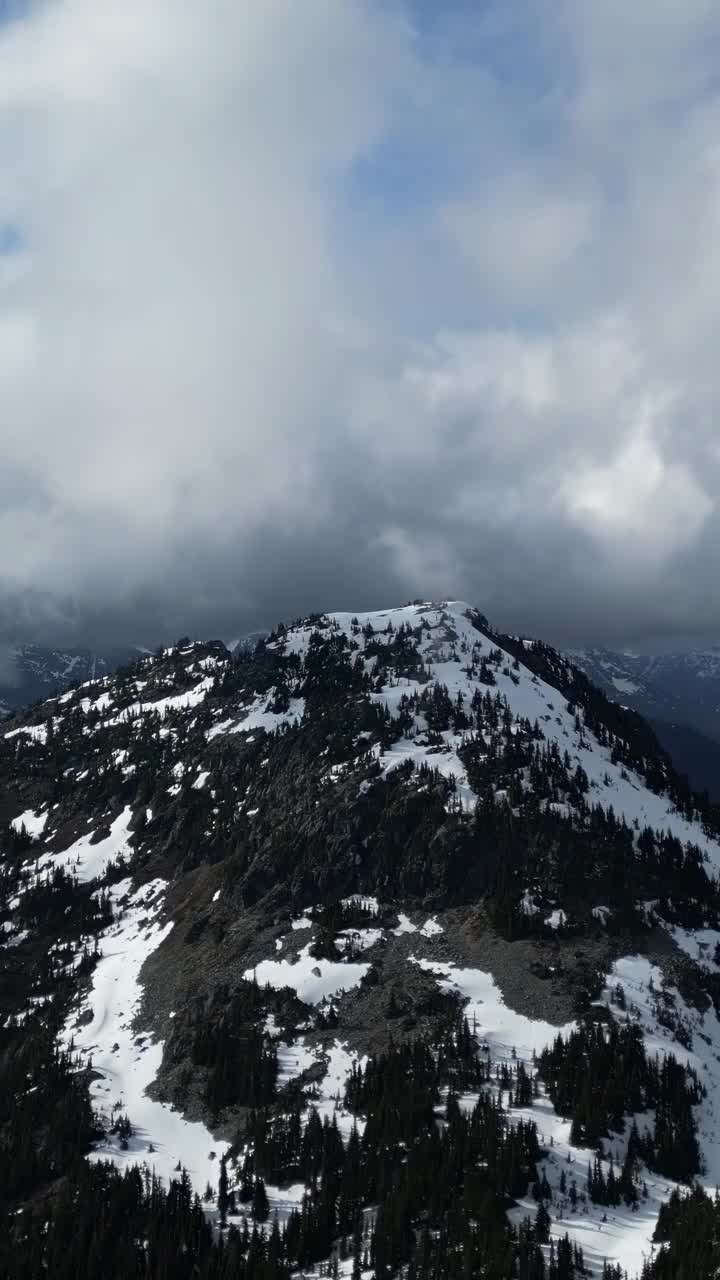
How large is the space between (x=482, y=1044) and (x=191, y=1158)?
52362 millimetres

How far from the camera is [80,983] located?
578 feet

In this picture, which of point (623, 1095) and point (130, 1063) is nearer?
point (623, 1095)

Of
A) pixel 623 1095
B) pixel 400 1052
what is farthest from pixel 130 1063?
pixel 623 1095

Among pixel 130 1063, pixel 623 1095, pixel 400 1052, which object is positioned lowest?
pixel 623 1095

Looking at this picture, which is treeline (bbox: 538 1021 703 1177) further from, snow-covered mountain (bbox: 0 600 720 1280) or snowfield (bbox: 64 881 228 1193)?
snowfield (bbox: 64 881 228 1193)

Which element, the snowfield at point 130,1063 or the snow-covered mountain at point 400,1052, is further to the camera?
the snowfield at point 130,1063

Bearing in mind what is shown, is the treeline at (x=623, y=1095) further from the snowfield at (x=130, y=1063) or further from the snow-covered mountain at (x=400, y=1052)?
the snowfield at (x=130, y=1063)

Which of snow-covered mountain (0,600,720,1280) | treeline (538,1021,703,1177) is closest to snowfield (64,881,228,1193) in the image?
snow-covered mountain (0,600,720,1280)

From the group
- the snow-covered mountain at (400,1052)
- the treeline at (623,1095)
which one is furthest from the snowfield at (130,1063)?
the treeline at (623,1095)

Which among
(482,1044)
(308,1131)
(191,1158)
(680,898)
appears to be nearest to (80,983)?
(191,1158)

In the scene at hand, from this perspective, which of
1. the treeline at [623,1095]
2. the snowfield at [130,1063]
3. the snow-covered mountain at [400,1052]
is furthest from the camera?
the snowfield at [130,1063]

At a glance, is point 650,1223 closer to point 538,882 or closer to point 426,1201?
point 426,1201

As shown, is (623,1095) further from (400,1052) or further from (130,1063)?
(130,1063)

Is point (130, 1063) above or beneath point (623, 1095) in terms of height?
above
